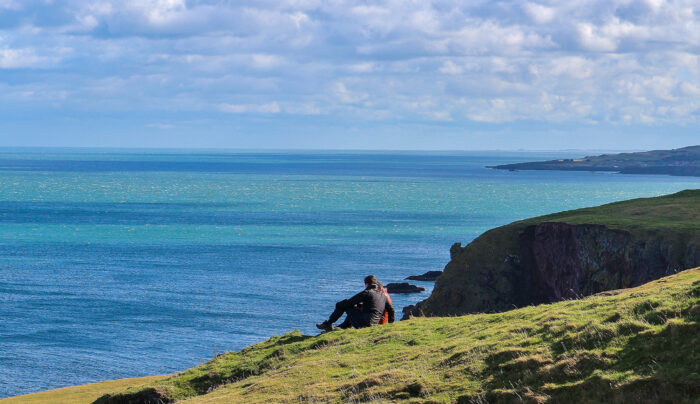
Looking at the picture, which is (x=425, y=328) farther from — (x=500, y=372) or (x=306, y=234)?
(x=306, y=234)

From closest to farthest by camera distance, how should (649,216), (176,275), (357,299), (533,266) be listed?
1. (357,299)
2. (649,216)
3. (533,266)
4. (176,275)

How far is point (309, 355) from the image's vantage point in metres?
23.4

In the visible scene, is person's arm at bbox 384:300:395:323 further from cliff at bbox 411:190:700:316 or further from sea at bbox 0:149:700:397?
cliff at bbox 411:190:700:316

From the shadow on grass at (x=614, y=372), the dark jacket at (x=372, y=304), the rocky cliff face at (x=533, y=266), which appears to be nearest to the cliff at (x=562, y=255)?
the rocky cliff face at (x=533, y=266)

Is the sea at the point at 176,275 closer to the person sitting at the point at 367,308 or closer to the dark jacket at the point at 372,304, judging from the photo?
the person sitting at the point at 367,308

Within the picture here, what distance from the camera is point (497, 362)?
1781cm

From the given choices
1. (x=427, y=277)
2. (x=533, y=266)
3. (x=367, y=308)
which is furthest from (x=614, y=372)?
(x=427, y=277)

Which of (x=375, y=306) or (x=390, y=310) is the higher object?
(x=375, y=306)

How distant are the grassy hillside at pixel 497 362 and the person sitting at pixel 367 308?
32.2 inches

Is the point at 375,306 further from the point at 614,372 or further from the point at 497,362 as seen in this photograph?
the point at 614,372

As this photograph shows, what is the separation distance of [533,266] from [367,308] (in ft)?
149

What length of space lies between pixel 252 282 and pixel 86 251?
37.3 m

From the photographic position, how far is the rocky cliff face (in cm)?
5897

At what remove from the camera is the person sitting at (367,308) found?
2477 cm
